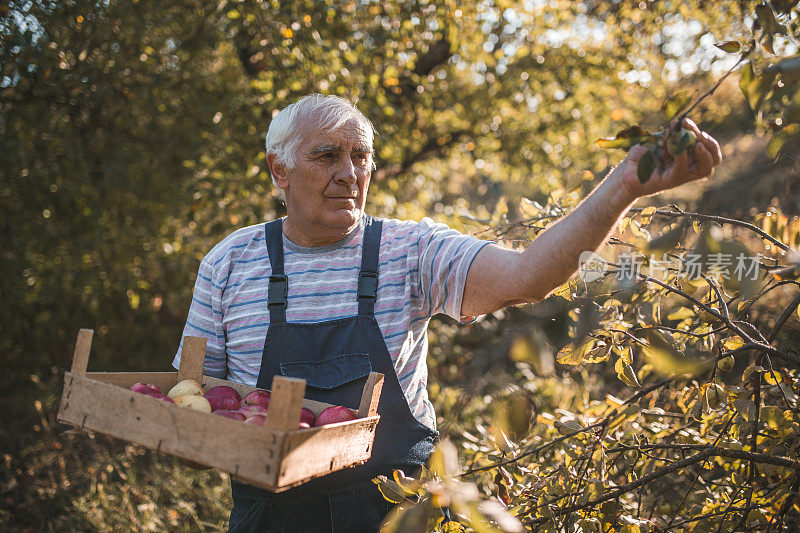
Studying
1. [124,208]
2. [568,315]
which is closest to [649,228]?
[568,315]

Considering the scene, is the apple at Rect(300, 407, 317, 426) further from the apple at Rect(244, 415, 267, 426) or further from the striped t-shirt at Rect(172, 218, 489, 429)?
the striped t-shirt at Rect(172, 218, 489, 429)

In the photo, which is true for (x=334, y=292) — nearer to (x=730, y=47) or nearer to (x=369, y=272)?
(x=369, y=272)

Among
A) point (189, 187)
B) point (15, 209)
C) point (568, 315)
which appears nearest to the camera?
point (568, 315)

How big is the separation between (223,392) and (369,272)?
0.51 meters

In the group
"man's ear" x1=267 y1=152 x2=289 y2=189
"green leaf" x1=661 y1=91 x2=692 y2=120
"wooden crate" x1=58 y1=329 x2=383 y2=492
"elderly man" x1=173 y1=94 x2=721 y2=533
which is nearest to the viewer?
"green leaf" x1=661 y1=91 x2=692 y2=120

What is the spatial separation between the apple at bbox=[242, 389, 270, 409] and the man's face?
512mm

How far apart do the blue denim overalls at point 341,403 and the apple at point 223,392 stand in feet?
0.48

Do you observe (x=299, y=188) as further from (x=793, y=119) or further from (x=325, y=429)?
(x=793, y=119)

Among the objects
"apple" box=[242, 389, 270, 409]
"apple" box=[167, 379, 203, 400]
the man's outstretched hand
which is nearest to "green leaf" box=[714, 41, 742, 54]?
the man's outstretched hand

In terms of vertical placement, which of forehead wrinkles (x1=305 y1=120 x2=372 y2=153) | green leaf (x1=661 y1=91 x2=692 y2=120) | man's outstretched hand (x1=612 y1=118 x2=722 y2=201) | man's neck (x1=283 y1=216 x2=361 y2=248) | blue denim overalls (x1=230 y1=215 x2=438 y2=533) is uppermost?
green leaf (x1=661 y1=91 x2=692 y2=120)

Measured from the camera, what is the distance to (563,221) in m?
1.27

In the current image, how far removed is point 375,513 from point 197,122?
382 cm

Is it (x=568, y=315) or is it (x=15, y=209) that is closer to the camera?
(x=568, y=315)

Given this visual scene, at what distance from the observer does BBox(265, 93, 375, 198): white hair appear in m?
1.84
